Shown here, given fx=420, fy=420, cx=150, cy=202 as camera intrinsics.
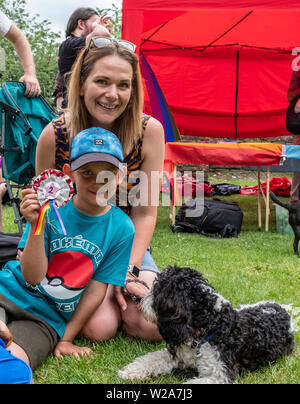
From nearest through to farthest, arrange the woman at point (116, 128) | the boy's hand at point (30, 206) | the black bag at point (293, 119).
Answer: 1. the boy's hand at point (30, 206)
2. the woman at point (116, 128)
3. the black bag at point (293, 119)

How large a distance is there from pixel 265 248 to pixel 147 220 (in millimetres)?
2898

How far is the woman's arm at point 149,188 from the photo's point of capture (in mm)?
2480

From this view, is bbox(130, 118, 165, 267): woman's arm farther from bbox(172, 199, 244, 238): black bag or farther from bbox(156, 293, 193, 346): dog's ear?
bbox(172, 199, 244, 238): black bag

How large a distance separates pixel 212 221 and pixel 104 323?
154 inches

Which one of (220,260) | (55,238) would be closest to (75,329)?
(55,238)

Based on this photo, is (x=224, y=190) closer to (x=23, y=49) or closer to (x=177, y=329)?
(x=23, y=49)

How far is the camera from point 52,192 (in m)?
1.78

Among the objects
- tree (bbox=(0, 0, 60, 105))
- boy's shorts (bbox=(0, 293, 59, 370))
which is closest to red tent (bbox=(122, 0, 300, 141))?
boy's shorts (bbox=(0, 293, 59, 370))

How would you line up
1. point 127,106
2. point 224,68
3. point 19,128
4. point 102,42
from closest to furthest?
point 102,42 < point 127,106 < point 19,128 < point 224,68

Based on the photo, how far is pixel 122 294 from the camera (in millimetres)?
2348

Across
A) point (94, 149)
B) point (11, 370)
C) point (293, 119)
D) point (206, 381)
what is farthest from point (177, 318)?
point (293, 119)

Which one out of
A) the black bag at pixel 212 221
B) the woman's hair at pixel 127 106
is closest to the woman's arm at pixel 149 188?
the woman's hair at pixel 127 106

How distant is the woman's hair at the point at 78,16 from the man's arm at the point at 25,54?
145 centimetres

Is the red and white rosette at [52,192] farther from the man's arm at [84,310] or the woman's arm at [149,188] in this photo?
the woman's arm at [149,188]
